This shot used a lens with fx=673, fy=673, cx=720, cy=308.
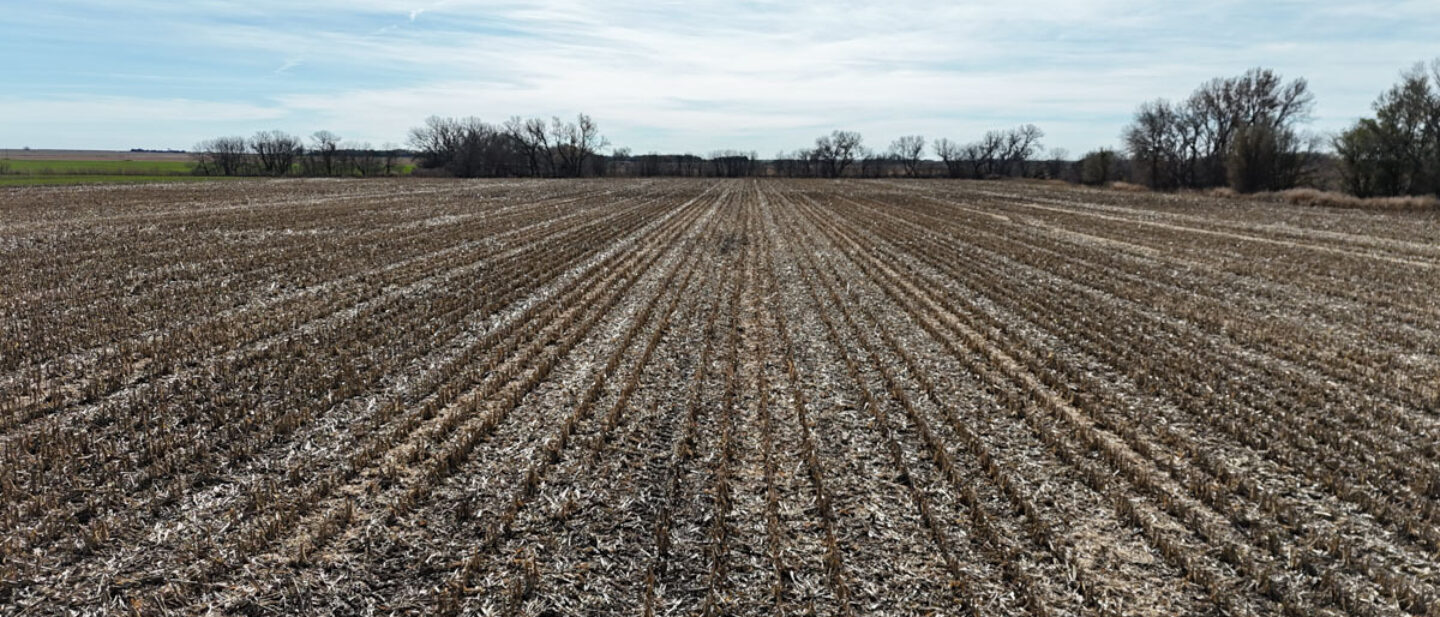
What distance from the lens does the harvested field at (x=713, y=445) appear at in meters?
5.20

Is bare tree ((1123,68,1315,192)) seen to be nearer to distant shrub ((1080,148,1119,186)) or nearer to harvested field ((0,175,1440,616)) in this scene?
distant shrub ((1080,148,1119,186))

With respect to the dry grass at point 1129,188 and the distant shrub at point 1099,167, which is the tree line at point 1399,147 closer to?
the dry grass at point 1129,188

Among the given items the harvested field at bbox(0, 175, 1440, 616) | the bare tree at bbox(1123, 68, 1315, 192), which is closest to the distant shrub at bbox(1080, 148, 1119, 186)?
the bare tree at bbox(1123, 68, 1315, 192)

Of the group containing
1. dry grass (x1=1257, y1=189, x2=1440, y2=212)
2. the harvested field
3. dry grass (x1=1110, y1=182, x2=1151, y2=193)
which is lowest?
the harvested field

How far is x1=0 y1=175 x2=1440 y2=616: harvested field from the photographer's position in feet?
17.1

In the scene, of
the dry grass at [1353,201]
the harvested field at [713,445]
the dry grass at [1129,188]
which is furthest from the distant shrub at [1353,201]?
the harvested field at [713,445]

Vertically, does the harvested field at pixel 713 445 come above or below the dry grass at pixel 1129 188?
below

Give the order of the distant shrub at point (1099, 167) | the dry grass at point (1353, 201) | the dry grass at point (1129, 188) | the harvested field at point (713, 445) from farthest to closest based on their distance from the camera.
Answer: the distant shrub at point (1099, 167), the dry grass at point (1129, 188), the dry grass at point (1353, 201), the harvested field at point (713, 445)

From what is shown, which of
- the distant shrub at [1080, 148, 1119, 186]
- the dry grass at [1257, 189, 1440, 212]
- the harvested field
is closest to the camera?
the harvested field

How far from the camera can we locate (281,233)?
2648 cm

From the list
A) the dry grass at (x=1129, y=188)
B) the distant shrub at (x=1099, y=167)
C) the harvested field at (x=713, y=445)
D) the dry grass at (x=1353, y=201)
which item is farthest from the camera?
the distant shrub at (x=1099, y=167)

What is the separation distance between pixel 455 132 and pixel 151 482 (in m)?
133

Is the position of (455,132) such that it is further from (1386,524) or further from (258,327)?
(1386,524)

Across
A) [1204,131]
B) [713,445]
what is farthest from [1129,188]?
[713,445]
